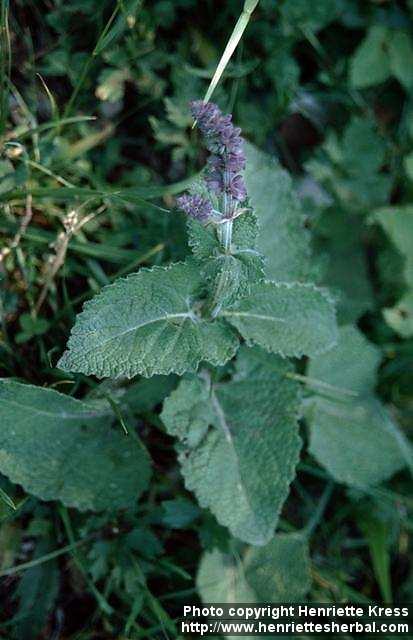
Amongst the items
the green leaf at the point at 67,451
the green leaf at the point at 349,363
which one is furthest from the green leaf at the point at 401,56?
the green leaf at the point at 67,451

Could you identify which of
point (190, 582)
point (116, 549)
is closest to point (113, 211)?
point (116, 549)

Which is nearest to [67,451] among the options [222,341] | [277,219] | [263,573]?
[222,341]

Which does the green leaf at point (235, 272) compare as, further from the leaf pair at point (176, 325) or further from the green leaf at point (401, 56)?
the green leaf at point (401, 56)

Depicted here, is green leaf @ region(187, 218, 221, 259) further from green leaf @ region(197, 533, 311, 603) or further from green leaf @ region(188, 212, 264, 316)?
green leaf @ region(197, 533, 311, 603)

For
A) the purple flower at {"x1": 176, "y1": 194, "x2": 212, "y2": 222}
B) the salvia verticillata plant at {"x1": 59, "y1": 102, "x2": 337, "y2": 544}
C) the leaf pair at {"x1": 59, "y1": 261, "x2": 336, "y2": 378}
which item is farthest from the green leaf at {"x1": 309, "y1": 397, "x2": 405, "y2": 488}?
the purple flower at {"x1": 176, "y1": 194, "x2": 212, "y2": 222}

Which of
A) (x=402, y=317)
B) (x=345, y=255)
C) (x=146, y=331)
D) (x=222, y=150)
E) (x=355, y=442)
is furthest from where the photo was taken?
(x=345, y=255)

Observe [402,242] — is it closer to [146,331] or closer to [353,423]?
[353,423]
